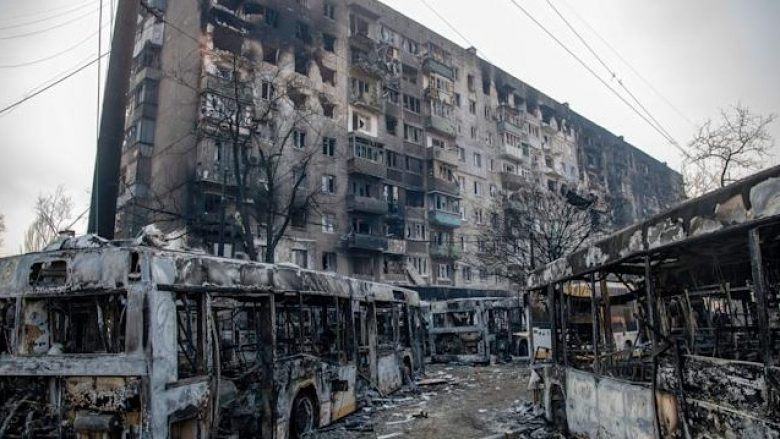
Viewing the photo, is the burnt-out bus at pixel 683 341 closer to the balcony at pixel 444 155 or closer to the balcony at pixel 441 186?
the balcony at pixel 441 186

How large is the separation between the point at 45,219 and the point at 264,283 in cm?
4578

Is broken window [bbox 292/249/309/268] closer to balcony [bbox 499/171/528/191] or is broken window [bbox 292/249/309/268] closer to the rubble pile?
the rubble pile

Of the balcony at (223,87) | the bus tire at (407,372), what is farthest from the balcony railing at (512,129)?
the bus tire at (407,372)

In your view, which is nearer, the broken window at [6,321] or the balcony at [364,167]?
the broken window at [6,321]

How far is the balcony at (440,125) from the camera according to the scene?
142ft

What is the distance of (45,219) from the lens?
44.7m

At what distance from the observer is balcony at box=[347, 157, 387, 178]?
116ft

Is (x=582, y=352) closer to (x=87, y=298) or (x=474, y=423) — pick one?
(x=474, y=423)

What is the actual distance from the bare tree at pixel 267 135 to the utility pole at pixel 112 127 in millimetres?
11929

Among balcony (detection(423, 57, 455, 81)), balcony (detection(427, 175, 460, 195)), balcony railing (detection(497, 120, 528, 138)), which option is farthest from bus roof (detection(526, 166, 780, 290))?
balcony railing (detection(497, 120, 528, 138))

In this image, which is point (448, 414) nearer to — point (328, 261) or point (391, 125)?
point (328, 261)

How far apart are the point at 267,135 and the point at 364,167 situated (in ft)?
24.3

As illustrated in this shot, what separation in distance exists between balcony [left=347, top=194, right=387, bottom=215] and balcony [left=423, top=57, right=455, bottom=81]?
14.2 m

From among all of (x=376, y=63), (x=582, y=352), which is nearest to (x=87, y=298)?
(x=582, y=352)
